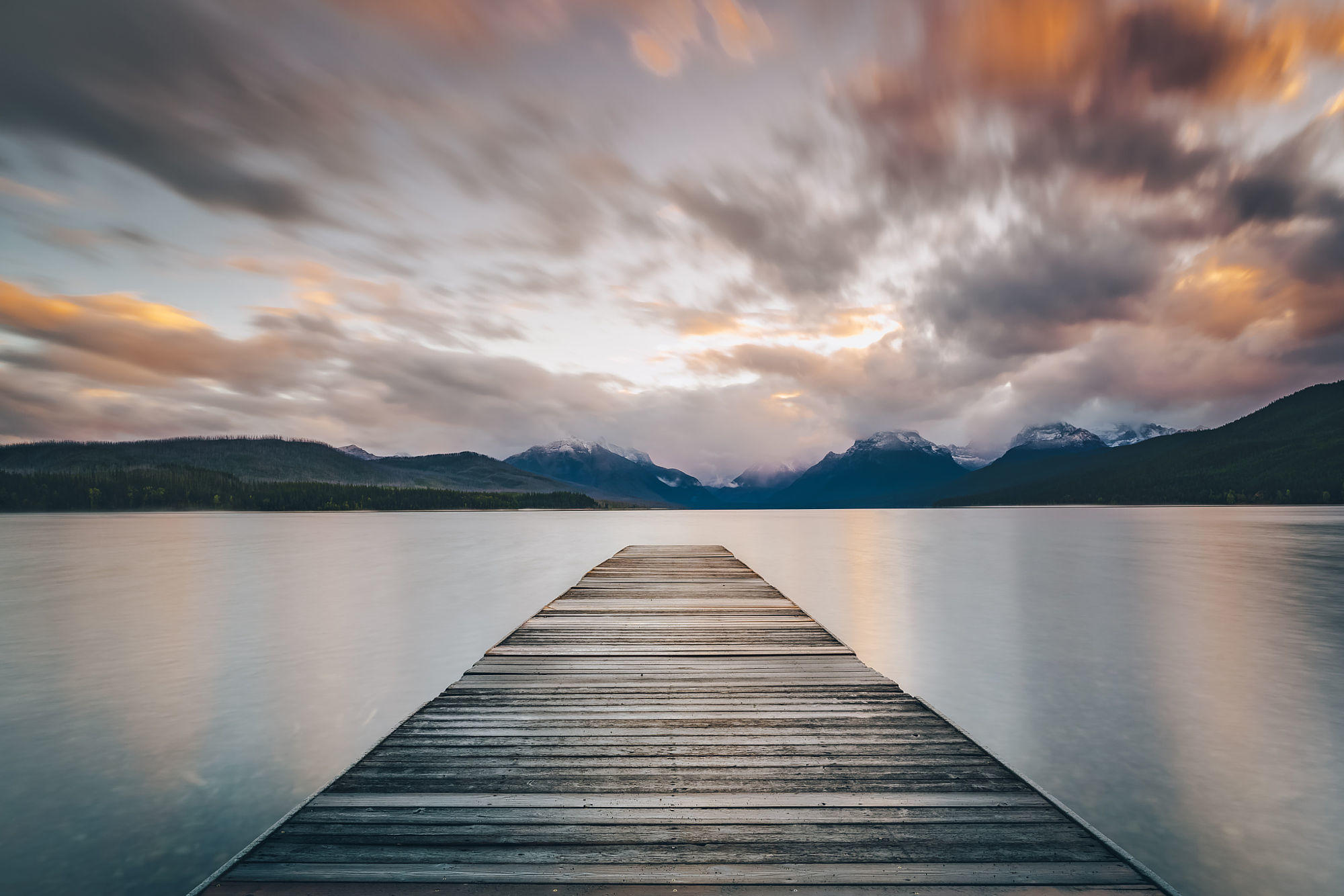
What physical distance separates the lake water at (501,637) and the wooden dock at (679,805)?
2.20 metres

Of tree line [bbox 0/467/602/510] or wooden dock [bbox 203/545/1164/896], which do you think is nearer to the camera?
wooden dock [bbox 203/545/1164/896]

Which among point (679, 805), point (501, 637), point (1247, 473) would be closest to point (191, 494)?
point (501, 637)

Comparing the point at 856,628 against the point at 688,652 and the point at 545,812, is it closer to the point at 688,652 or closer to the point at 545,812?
the point at 688,652

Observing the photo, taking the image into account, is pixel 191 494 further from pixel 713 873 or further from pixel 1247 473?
pixel 1247 473

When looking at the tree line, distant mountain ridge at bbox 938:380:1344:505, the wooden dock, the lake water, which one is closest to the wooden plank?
the wooden dock

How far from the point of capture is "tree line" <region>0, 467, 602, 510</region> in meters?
142

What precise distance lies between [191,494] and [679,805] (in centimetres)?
20503

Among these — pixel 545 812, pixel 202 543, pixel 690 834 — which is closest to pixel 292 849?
pixel 545 812

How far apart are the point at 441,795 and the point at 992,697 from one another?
9.70m

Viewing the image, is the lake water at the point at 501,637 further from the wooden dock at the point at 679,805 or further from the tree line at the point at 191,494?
the tree line at the point at 191,494

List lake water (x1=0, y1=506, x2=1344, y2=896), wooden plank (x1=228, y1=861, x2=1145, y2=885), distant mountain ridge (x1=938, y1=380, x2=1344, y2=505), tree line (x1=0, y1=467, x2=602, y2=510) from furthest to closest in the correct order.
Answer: distant mountain ridge (x1=938, y1=380, x2=1344, y2=505), tree line (x1=0, y1=467, x2=602, y2=510), lake water (x1=0, y1=506, x2=1344, y2=896), wooden plank (x1=228, y1=861, x2=1145, y2=885)

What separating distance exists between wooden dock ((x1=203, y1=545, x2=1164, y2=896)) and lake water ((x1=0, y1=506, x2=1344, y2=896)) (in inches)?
86.8

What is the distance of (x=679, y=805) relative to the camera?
14.1 feet

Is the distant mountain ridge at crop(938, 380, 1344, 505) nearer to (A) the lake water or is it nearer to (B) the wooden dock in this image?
(A) the lake water
